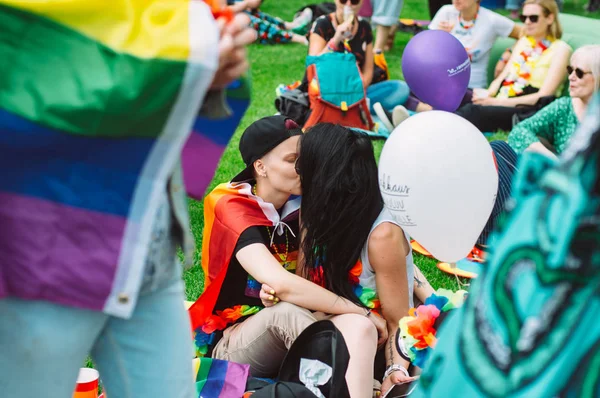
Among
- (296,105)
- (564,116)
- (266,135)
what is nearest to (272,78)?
(296,105)

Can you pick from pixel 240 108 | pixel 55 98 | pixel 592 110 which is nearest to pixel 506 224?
pixel 592 110

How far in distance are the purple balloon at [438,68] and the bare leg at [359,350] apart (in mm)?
2420

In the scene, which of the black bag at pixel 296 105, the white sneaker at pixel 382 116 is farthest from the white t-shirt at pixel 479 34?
the black bag at pixel 296 105

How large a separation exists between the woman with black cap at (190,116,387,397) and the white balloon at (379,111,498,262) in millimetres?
361

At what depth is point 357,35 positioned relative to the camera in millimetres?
5816

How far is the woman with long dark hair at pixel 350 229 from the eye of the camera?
100 inches

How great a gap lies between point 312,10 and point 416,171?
7.35 meters

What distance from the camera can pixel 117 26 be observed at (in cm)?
124

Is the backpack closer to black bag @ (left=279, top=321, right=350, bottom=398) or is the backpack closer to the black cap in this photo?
the black cap

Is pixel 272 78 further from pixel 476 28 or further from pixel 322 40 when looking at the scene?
pixel 476 28

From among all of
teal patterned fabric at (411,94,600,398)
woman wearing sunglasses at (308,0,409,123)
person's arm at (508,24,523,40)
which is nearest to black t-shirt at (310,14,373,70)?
woman wearing sunglasses at (308,0,409,123)

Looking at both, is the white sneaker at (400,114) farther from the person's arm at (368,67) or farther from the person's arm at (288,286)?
the person's arm at (288,286)

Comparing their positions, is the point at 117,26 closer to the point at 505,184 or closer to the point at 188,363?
the point at 188,363

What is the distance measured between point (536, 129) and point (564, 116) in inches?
6.7
